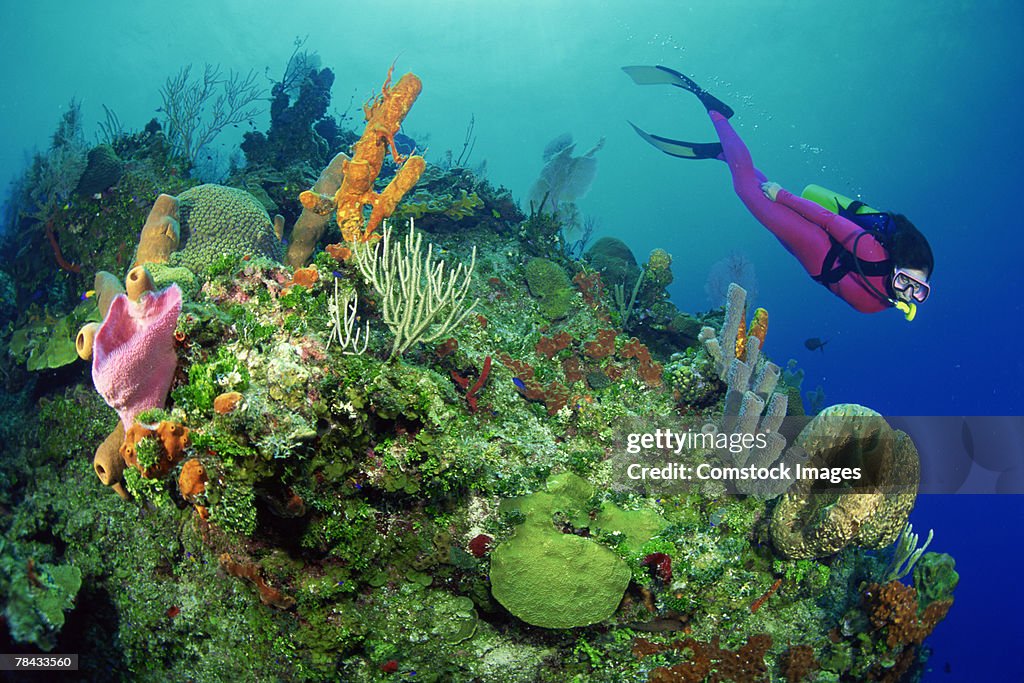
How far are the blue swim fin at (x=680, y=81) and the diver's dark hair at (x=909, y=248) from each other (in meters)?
4.10

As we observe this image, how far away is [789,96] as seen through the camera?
60.4m

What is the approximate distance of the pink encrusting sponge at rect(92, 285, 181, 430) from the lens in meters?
3.10

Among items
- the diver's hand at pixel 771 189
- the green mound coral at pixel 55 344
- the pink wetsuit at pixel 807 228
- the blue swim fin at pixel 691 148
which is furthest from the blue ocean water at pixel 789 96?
the green mound coral at pixel 55 344

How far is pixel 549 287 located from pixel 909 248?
4.99 meters

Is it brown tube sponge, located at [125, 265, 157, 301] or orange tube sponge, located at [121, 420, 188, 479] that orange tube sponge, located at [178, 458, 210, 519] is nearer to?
orange tube sponge, located at [121, 420, 188, 479]

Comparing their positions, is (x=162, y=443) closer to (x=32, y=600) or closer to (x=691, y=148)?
(x=32, y=600)

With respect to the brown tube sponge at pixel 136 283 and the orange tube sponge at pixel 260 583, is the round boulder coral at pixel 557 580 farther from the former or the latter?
the brown tube sponge at pixel 136 283

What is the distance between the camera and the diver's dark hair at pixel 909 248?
6.08 metres

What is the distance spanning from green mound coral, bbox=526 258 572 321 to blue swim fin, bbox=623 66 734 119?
4.20 m

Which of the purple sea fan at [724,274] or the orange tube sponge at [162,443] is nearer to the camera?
the orange tube sponge at [162,443]

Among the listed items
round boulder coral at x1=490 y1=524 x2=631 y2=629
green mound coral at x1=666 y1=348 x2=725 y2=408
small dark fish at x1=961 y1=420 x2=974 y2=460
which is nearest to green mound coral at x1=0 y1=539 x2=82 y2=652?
round boulder coral at x1=490 y1=524 x2=631 y2=629

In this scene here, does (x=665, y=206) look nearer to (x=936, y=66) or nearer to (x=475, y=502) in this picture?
(x=936, y=66)

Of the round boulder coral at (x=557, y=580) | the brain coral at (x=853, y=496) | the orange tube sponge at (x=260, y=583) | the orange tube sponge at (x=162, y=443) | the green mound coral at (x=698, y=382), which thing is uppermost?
the green mound coral at (x=698, y=382)

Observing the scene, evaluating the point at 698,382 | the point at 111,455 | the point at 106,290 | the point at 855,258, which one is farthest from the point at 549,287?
the point at 111,455
